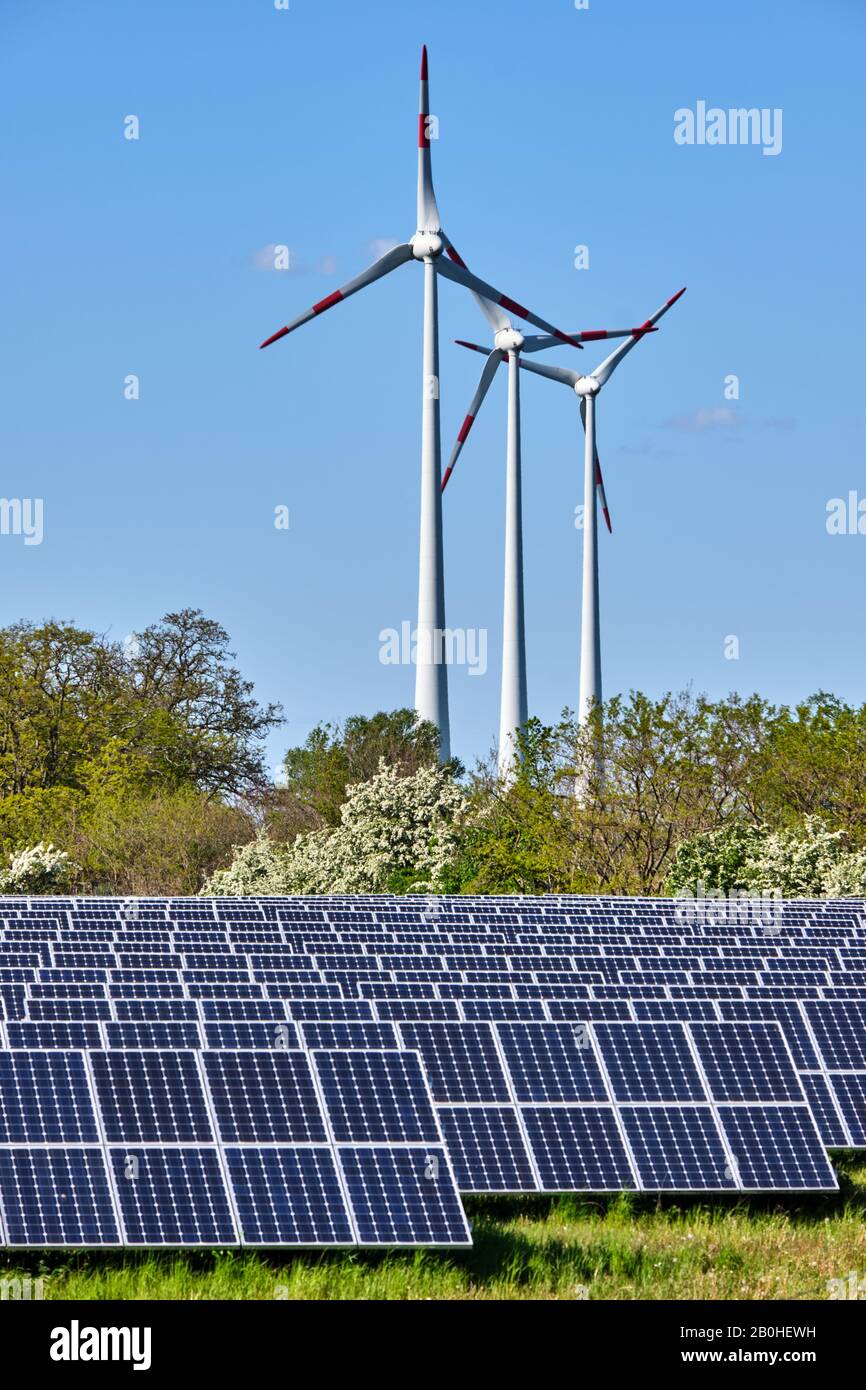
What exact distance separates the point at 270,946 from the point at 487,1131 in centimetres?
930

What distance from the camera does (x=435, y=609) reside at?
69250 mm

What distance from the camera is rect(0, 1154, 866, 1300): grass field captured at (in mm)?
14094

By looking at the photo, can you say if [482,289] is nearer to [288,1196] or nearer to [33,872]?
[33,872]

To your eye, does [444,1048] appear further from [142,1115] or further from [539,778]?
[539,778]

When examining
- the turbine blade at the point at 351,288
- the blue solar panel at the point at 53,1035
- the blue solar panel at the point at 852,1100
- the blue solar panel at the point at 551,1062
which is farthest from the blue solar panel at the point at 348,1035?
the turbine blade at the point at 351,288

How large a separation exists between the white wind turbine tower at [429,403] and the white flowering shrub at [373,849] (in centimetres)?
1323

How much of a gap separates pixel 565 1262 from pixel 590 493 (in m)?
66.7

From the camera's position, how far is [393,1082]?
15.8 meters

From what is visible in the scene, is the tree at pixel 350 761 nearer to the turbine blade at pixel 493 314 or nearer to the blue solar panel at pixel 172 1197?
the turbine blade at pixel 493 314

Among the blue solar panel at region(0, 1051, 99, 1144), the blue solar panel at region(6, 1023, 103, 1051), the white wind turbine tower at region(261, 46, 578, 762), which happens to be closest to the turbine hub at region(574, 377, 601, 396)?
the white wind turbine tower at region(261, 46, 578, 762)

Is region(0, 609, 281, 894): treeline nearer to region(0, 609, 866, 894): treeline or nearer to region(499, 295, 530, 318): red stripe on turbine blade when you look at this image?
region(0, 609, 866, 894): treeline

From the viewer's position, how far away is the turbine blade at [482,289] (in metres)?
70.9

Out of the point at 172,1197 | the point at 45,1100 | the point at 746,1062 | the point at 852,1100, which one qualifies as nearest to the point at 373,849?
the point at 852,1100

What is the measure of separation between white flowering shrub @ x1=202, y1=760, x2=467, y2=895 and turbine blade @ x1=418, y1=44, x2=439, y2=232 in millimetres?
23619
